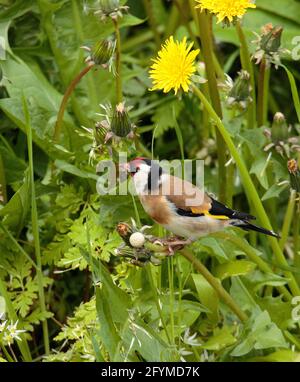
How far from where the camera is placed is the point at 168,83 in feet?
6.09

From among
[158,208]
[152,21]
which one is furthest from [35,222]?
[152,21]

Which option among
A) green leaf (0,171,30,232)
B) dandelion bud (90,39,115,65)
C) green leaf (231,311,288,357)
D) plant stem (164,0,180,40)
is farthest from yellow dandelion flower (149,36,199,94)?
plant stem (164,0,180,40)

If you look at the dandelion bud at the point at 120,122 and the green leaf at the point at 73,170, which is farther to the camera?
the green leaf at the point at 73,170

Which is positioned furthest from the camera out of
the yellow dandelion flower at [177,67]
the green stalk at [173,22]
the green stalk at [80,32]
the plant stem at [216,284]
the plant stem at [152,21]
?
the green stalk at [173,22]

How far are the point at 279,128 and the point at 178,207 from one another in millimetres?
449

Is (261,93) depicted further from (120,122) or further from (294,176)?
(120,122)

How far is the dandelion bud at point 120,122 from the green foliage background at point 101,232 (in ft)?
0.21

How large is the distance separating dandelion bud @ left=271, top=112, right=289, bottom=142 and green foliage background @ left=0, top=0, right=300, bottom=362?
0.05m

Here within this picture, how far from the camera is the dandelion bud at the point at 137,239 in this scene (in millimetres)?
1604

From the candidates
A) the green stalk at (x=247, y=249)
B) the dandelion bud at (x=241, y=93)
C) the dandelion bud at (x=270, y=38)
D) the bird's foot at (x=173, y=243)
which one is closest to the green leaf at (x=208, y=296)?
the green stalk at (x=247, y=249)

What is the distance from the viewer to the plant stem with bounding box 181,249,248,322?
68.0 inches

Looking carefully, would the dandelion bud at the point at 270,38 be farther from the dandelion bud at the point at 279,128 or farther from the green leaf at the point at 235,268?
the green leaf at the point at 235,268
